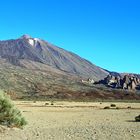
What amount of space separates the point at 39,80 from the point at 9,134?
149 metres

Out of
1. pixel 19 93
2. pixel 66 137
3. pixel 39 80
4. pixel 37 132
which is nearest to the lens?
pixel 66 137

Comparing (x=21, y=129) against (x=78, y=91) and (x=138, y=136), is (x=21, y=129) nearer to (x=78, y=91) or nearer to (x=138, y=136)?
(x=138, y=136)

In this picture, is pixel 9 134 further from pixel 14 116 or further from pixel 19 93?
pixel 19 93

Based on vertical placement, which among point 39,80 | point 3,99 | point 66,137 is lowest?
point 66,137

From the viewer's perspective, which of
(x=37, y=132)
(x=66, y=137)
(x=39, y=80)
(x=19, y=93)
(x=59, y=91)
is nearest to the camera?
(x=66, y=137)

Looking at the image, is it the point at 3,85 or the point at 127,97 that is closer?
the point at 3,85

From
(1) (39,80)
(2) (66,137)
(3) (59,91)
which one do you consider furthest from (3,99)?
(1) (39,80)

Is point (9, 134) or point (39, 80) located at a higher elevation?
point (39, 80)

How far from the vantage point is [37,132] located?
23672 millimetres

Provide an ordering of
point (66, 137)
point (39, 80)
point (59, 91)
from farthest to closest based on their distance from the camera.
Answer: point (39, 80) → point (59, 91) → point (66, 137)

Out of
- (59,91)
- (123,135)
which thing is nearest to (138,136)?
(123,135)

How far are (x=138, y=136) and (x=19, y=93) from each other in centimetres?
11566

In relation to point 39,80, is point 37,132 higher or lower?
lower

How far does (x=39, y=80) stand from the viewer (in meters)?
171
